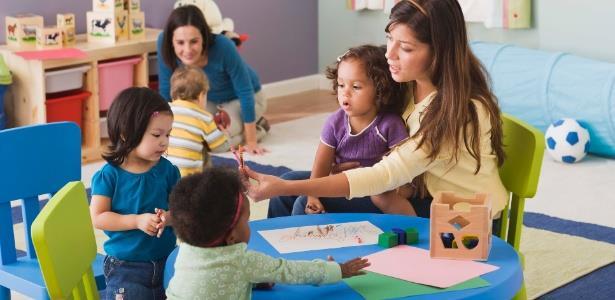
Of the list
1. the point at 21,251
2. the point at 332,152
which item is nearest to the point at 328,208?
the point at 332,152

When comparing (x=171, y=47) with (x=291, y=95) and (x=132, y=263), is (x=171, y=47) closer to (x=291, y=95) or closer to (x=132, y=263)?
(x=291, y=95)

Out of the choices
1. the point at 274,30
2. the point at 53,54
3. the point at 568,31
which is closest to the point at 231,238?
the point at 53,54

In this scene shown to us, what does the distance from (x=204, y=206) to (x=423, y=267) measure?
470 millimetres

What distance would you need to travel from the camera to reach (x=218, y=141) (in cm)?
354

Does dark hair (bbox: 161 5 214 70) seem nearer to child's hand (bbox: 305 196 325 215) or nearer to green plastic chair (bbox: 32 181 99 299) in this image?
child's hand (bbox: 305 196 325 215)

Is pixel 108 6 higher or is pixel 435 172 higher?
pixel 108 6

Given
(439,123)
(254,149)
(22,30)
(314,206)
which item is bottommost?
(254,149)

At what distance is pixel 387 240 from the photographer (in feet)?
6.63

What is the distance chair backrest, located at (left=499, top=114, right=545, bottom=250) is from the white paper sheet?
1.45 feet

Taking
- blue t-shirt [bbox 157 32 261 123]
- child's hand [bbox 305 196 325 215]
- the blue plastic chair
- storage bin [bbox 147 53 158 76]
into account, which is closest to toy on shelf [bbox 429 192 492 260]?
child's hand [bbox 305 196 325 215]

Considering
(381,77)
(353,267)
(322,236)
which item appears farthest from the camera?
(381,77)

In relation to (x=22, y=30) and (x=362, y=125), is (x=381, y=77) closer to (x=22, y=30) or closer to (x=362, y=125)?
(x=362, y=125)

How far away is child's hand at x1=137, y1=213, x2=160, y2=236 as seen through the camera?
2.13m

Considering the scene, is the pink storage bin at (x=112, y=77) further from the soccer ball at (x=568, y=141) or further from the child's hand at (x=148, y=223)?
the child's hand at (x=148, y=223)
